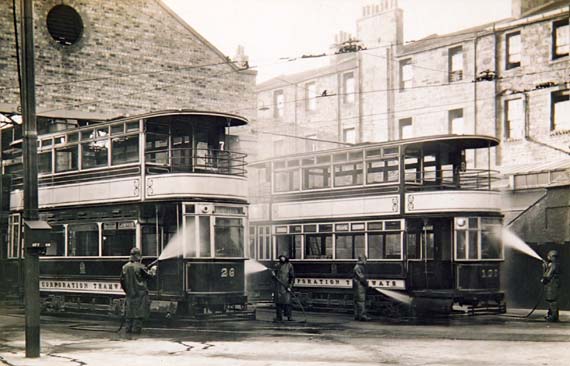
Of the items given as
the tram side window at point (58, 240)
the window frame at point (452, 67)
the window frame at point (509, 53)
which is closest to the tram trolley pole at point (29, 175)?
the tram side window at point (58, 240)

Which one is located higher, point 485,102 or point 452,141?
point 485,102

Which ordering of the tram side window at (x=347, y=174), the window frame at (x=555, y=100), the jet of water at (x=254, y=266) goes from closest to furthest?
the tram side window at (x=347, y=174) → the jet of water at (x=254, y=266) → the window frame at (x=555, y=100)

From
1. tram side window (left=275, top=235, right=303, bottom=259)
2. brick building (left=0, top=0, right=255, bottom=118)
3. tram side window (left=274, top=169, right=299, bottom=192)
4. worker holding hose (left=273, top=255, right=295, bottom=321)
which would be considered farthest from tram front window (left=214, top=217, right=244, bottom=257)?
brick building (left=0, top=0, right=255, bottom=118)

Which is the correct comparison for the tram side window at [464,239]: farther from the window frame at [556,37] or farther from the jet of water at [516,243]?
the window frame at [556,37]

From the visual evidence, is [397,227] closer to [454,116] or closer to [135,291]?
[135,291]

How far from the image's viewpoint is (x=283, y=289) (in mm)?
18234

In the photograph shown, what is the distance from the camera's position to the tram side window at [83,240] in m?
19.1

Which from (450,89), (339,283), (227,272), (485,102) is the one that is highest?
(450,89)

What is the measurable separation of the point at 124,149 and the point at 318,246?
20.1ft

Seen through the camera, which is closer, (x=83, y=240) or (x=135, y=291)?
→ (x=135, y=291)

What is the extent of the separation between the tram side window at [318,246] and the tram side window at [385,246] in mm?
1513

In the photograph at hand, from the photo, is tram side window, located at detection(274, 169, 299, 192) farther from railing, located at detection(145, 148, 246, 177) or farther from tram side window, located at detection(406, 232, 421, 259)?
tram side window, located at detection(406, 232, 421, 259)

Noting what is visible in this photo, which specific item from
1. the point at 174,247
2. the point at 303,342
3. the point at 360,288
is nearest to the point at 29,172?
the point at 303,342

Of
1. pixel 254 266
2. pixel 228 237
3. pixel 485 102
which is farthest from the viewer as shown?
pixel 485 102
